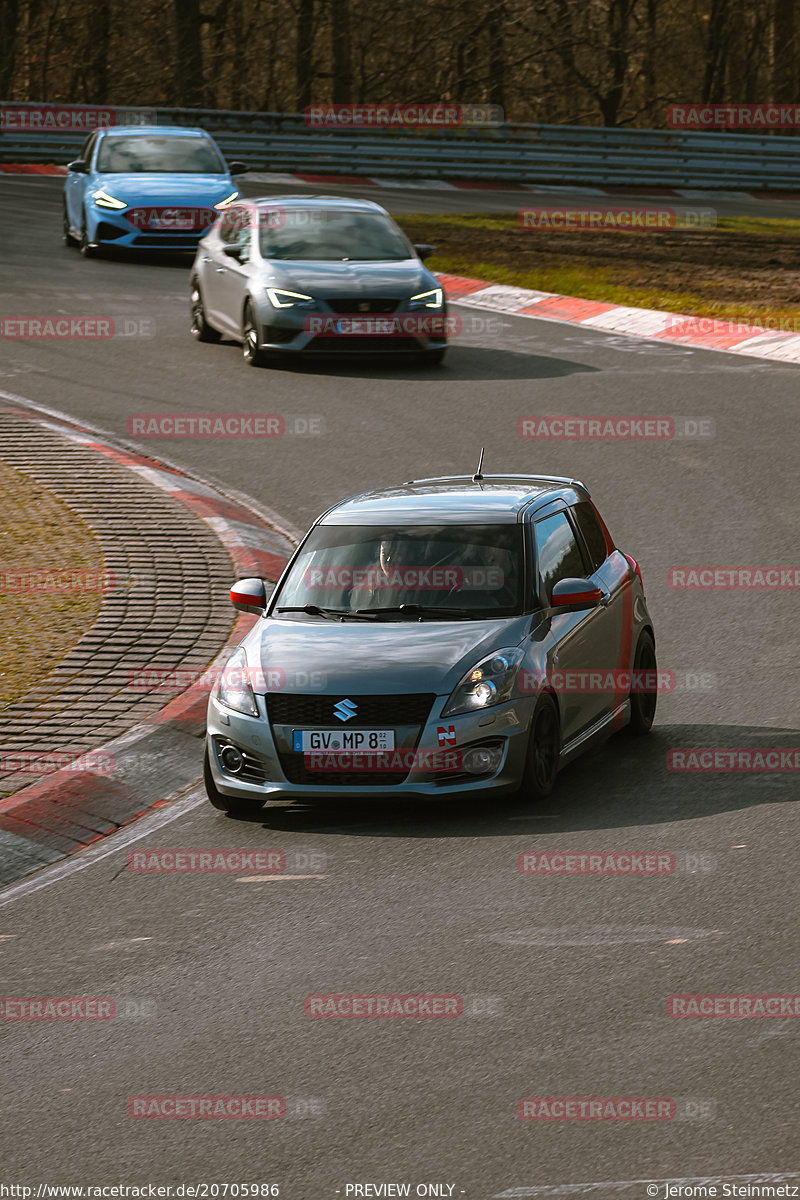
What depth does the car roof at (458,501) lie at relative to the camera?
987 centimetres

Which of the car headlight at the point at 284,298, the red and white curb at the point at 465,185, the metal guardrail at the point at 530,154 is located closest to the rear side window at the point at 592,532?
the car headlight at the point at 284,298

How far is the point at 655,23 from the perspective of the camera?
52125 mm

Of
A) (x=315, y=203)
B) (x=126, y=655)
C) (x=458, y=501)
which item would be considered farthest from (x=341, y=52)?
(x=458, y=501)

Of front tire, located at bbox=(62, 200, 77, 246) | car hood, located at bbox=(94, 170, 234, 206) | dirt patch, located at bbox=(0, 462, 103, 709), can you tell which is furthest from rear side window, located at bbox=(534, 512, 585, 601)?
front tire, located at bbox=(62, 200, 77, 246)

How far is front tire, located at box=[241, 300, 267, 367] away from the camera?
20453 mm

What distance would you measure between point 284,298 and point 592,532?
1021 cm

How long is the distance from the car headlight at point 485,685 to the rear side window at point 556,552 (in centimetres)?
83

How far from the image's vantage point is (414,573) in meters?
9.54

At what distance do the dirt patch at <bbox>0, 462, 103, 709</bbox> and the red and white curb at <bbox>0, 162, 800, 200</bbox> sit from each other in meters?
20.7

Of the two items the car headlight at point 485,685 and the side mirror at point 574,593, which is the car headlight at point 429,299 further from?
the car headlight at point 485,685

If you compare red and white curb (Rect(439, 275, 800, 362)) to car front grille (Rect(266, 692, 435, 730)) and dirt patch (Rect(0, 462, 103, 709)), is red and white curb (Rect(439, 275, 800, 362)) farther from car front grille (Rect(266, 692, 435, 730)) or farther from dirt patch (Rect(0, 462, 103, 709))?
car front grille (Rect(266, 692, 435, 730))

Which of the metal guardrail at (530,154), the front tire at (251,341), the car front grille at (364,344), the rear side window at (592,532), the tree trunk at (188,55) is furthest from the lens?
the tree trunk at (188,55)

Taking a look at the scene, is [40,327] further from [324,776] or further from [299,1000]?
[299,1000]

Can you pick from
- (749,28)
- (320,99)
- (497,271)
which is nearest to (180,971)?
(497,271)
